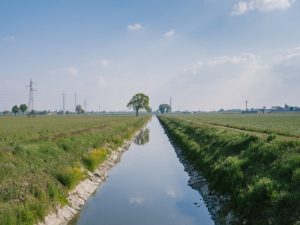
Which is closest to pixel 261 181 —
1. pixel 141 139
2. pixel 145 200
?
pixel 145 200

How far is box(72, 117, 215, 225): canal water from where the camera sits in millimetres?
16188

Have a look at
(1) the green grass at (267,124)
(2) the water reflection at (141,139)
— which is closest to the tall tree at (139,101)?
(1) the green grass at (267,124)

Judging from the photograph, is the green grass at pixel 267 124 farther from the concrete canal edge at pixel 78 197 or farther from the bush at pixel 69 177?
the bush at pixel 69 177

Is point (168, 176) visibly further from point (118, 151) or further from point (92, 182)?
point (118, 151)

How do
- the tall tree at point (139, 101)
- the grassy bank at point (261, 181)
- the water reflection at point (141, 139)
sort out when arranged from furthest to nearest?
the tall tree at point (139, 101) → the water reflection at point (141, 139) → the grassy bank at point (261, 181)

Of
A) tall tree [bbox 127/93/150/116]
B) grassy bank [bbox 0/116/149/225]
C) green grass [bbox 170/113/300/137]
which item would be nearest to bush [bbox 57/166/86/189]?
grassy bank [bbox 0/116/149/225]

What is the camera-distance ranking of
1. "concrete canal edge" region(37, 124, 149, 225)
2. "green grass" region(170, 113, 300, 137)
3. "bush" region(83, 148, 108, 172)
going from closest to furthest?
1. "concrete canal edge" region(37, 124, 149, 225)
2. "bush" region(83, 148, 108, 172)
3. "green grass" region(170, 113, 300, 137)

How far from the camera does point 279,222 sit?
442 inches

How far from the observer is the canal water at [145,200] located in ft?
53.1

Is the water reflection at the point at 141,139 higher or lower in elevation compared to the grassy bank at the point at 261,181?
→ lower

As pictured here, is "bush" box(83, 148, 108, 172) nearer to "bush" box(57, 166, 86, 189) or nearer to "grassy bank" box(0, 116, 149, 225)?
"grassy bank" box(0, 116, 149, 225)

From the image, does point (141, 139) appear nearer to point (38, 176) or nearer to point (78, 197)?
point (78, 197)

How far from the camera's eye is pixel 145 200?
1980cm

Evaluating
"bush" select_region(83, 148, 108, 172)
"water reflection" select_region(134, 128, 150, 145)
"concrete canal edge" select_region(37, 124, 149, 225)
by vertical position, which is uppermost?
"bush" select_region(83, 148, 108, 172)
